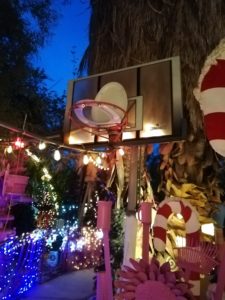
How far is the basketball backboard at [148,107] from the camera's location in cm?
321

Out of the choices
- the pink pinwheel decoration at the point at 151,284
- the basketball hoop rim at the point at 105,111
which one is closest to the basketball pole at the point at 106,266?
the pink pinwheel decoration at the point at 151,284

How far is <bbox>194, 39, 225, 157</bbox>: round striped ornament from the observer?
1416 millimetres

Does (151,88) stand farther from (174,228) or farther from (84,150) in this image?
(174,228)

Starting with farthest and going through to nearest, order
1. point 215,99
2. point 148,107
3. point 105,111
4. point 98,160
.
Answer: point 98,160 < point 148,107 < point 105,111 < point 215,99

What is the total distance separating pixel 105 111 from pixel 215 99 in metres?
1.43

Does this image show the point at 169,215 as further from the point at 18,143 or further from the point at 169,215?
the point at 18,143

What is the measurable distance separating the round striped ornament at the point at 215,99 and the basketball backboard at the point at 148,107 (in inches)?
65.5

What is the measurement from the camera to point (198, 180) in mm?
4004

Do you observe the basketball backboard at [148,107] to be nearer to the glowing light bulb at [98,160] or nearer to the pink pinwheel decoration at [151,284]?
the glowing light bulb at [98,160]

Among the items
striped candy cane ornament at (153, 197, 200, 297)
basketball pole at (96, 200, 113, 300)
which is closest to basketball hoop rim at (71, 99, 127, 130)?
striped candy cane ornament at (153, 197, 200, 297)

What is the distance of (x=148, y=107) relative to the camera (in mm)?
3393

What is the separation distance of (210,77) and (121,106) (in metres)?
1.59

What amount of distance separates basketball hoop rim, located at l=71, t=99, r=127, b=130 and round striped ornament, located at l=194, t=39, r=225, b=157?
1287 mm

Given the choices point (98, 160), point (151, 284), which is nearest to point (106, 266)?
point (151, 284)
